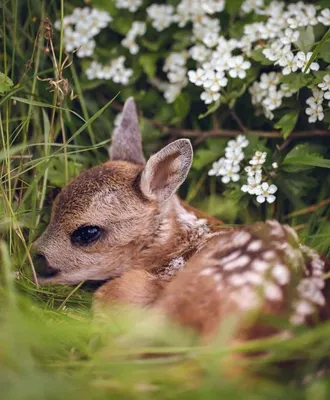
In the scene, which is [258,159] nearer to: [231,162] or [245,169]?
[245,169]

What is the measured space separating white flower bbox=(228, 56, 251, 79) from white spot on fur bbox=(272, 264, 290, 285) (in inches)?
68.0

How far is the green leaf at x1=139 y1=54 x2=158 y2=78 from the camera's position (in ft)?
16.0

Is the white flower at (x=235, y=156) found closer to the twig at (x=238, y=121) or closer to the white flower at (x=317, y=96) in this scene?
the twig at (x=238, y=121)

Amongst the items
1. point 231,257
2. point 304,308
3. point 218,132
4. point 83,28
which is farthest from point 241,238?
point 83,28

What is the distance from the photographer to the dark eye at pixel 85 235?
13.0 feet

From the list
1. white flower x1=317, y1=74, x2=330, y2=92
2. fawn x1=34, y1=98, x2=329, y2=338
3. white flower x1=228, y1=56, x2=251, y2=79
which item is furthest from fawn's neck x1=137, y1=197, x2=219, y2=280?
white flower x1=317, y1=74, x2=330, y2=92

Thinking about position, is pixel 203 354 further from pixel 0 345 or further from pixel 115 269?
pixel 115 269

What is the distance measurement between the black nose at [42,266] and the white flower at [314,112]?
66.4 inches

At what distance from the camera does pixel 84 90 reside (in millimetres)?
4984

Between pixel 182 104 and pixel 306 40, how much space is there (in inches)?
37.7

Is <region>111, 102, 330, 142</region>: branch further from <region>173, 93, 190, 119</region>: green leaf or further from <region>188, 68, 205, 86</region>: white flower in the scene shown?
<region>188, 68, 205, 86</region>: white flower

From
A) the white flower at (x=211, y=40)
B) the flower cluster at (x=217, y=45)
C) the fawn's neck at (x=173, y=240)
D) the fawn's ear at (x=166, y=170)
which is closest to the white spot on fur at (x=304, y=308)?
the fawn's neck at (x=173, y=240)

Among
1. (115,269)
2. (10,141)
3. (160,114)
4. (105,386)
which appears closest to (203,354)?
(105,386)

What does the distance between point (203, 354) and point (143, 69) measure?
2791 millimetres
